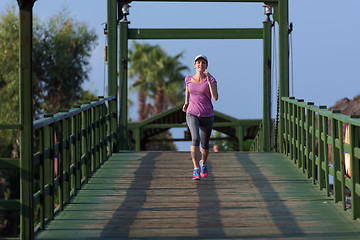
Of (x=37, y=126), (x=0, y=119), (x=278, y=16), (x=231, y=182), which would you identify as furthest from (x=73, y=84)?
(x=37, y=126)

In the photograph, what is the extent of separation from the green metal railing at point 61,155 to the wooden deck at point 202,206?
0.68 feet

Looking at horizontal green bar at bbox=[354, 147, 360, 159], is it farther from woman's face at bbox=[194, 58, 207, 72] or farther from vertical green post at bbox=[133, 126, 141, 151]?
vertical green post at bbox=[133, 126, 141, 151]

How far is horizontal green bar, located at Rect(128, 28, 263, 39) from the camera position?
14281 mm

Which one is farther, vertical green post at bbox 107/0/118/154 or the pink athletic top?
vertical green post at bbox 107/0/118/154

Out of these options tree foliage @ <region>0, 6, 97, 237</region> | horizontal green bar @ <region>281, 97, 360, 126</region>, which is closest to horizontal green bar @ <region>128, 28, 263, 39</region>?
horizontal green bar @ <region>281, 97, 360, 126</region>

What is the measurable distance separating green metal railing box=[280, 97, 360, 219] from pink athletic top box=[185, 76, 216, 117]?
4.87ft

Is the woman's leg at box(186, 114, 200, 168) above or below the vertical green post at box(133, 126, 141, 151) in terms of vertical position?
above

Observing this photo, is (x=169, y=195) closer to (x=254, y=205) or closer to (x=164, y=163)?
(x=254, y=205)

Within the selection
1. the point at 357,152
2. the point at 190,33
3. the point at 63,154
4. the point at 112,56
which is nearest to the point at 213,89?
the point at 63,154

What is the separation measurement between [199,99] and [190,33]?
186 inches

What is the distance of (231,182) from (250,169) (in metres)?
1.33

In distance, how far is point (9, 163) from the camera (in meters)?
6.49

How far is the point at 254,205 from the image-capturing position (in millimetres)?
8539

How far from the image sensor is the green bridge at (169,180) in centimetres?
702
